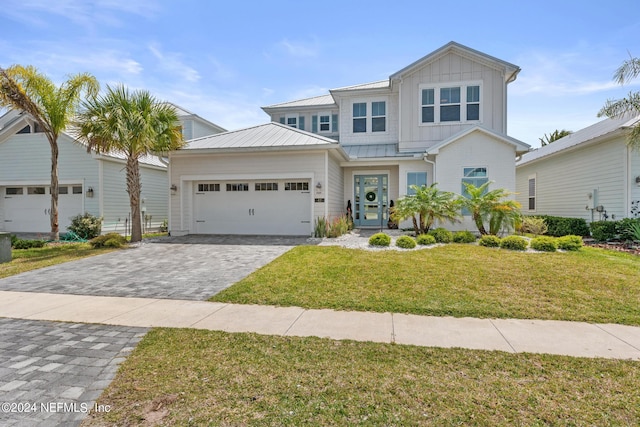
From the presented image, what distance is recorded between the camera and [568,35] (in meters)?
9.65

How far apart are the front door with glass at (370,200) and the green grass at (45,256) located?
10.4 meters

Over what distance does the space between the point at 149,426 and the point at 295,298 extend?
3133 millimetres

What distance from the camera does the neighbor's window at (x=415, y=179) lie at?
14.6 m

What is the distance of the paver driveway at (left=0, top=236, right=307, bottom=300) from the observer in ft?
19.8

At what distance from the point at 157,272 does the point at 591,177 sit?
1499cm

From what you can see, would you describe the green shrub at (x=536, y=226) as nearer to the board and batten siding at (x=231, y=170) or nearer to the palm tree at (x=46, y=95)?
the board and batten siding at (x=231, y=170)

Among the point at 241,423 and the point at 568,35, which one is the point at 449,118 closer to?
the point at 568,35

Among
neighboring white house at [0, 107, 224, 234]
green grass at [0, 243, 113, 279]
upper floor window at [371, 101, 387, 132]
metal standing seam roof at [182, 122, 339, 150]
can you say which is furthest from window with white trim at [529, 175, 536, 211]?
neighboring white house at [0, 107, 224, 234]

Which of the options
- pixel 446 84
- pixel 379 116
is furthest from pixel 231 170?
Answer: pixel 446 84

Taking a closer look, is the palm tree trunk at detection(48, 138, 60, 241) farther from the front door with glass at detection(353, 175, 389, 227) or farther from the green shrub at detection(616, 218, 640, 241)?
the green shrub at detection(616, 218, 640, 241)

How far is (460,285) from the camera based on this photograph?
19.4 ft

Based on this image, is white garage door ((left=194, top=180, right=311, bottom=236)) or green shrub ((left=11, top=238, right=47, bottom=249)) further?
white garage door ((left=194, top=180, right=311, bottom=236))

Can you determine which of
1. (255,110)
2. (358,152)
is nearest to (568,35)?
(358,152)

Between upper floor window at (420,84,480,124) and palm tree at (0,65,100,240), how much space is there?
12921 millimetres
